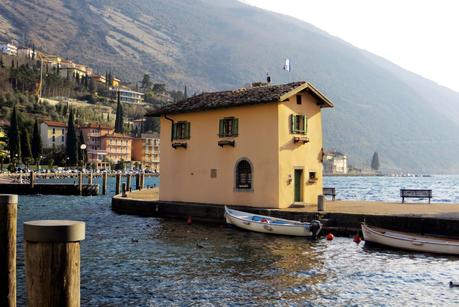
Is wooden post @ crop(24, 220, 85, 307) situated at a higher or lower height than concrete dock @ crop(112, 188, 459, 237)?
higher

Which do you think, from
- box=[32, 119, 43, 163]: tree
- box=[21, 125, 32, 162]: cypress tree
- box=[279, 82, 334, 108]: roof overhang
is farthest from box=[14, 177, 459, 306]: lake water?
box=[32, 119, 43, 163]: tree

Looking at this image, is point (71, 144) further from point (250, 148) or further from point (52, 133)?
point (250, 148)

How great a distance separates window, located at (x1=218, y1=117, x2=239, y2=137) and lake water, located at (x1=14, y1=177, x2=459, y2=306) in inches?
304

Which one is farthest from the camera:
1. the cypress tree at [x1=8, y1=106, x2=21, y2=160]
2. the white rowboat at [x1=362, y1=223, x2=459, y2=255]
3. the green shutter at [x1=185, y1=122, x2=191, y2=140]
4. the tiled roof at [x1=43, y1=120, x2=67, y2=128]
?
the tiled roof at [x1=43, y1=120, x2=67, y2=128]

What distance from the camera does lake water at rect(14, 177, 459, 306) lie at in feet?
53.6

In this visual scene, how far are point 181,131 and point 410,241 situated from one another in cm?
1967

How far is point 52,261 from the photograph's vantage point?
515cm

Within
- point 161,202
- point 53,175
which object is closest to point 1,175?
point 53,175

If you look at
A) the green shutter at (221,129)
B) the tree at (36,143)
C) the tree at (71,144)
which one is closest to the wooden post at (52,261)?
the green shutter at (221,129)

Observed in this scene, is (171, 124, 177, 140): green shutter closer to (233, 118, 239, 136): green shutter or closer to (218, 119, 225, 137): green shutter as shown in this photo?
(218, 119, 225, 137): green shutter

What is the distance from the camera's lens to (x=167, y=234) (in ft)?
97.1

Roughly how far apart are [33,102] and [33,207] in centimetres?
15299

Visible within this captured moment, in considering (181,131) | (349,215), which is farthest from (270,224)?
(181,131)

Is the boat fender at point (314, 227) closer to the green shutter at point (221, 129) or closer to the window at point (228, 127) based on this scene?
the window at point (228, 127)
